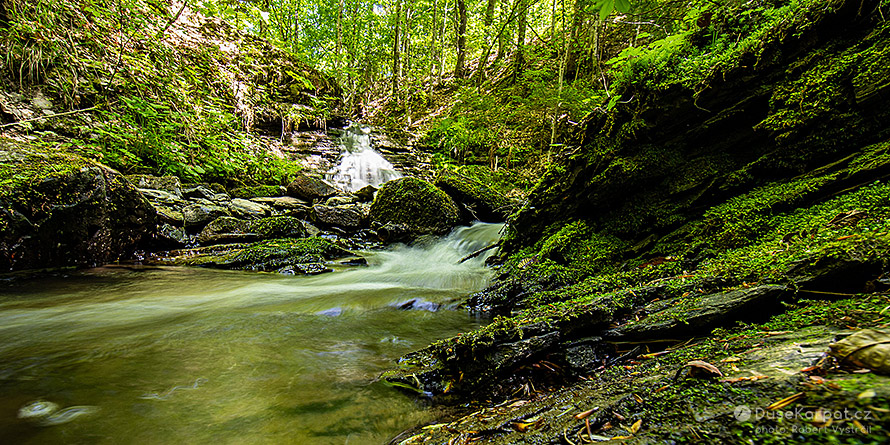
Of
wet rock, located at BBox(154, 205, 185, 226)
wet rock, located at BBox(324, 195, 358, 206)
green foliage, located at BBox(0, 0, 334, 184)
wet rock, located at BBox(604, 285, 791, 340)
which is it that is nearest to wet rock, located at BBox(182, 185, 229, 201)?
green foliage, located at BBox(0, 0, 334, 184)

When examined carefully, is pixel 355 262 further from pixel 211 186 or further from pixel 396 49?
pixel 396 49

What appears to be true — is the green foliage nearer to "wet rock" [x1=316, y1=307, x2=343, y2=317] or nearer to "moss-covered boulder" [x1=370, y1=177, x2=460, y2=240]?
"moss-covered boulder" [x1=370, y1=177, x2=460, y2=240]

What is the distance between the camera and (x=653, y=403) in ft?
3.61

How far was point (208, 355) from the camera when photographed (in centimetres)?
266

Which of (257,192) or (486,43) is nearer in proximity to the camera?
(257,192)

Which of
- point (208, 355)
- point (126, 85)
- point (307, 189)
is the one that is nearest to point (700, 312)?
point (208, 355)

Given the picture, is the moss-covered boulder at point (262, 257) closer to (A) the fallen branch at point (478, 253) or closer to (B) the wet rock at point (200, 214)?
(B) the wet rock at point (200, 214)

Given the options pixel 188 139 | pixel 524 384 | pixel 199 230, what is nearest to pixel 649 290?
pixel 524 384

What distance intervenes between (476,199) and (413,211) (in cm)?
174

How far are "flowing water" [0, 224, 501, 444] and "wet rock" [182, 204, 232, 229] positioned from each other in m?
1.96

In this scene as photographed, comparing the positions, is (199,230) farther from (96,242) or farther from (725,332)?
(725,332)

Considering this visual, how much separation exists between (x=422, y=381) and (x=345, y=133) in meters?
18.7

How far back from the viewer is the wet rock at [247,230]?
703 cm

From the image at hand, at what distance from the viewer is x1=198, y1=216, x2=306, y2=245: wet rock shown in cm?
703
